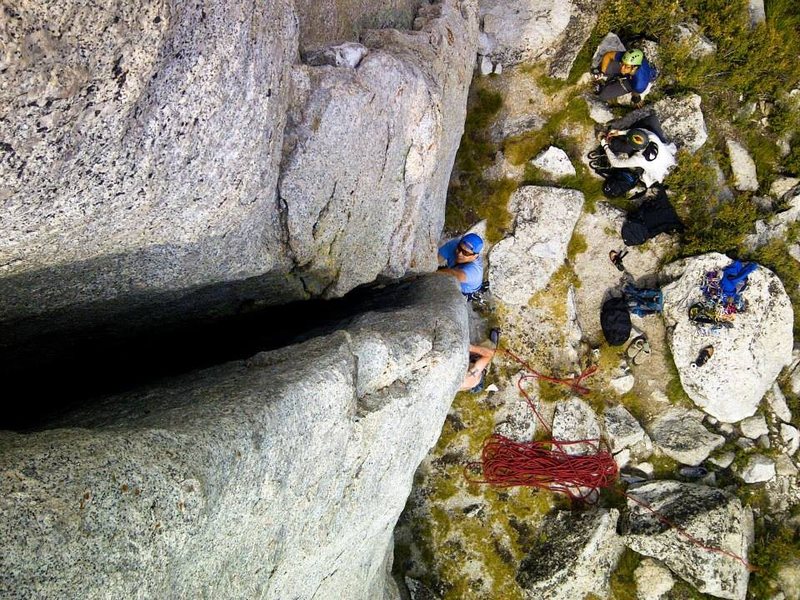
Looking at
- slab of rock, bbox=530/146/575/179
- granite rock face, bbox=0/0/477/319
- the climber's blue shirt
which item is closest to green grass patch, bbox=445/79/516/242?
slab of rock, bbox=530/146/575/179

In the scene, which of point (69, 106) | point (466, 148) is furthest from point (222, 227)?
point (466, 148)

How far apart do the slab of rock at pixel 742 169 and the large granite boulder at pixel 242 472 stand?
7.13m

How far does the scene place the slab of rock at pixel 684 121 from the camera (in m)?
10.0

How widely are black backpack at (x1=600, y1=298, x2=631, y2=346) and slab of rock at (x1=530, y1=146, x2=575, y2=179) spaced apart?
101 inches

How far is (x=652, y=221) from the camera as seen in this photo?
1003 cm

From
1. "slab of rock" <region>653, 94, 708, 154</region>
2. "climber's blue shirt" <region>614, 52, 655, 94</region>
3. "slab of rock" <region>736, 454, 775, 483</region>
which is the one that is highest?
"climber's blue shirt" <region>614, 52, 655, 94</region>

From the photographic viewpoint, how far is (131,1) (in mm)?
2648

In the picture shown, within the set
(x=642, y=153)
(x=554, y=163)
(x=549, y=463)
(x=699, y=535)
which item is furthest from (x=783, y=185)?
(x=549, y=463)

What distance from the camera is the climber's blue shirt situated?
970 centimetres

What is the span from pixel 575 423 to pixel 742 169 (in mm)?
5632

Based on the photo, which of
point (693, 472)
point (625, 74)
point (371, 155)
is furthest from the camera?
point (693, 472)

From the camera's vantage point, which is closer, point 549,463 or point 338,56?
point 338,56

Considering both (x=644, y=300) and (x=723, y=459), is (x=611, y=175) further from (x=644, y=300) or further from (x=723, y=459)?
(x=723, y=459)

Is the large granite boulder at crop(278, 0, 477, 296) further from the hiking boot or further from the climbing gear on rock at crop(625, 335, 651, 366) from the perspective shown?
the hiking boot
